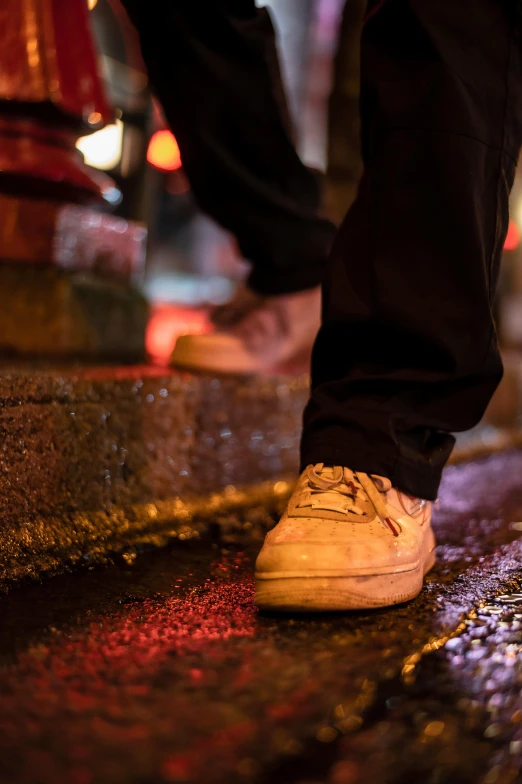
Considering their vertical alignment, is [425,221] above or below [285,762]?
above

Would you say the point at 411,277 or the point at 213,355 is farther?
the point at 213,355

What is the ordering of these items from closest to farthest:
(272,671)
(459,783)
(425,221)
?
(459,783) → (272,671) → (425,221)

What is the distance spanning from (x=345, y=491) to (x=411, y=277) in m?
0.26

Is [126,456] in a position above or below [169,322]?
above

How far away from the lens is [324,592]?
727mm

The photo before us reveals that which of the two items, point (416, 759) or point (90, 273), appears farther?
point (90, 273)

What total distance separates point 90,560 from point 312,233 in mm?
793

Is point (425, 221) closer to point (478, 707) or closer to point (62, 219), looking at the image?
point (478, 707)

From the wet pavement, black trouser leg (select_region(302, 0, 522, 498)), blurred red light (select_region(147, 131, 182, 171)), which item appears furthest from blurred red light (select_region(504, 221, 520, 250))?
the wet pavement

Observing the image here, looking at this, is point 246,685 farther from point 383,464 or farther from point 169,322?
point 169,322

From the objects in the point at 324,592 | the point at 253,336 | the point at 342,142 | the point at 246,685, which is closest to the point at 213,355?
the point at 253,336

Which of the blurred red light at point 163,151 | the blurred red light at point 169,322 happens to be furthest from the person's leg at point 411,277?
the blurred red light at point 163,151

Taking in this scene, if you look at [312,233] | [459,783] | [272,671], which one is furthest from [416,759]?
[312,233]

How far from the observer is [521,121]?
851 mm
